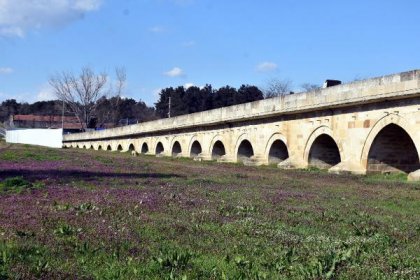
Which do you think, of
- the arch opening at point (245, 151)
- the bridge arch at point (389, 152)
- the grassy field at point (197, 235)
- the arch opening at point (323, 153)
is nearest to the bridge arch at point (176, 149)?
the arch opening at point (245, 151)

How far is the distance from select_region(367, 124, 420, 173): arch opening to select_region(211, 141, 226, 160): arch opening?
16885 millimetres

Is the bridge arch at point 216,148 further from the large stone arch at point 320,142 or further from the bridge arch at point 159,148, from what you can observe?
the bridge arch at point 159,148

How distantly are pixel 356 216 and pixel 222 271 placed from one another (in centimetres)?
459

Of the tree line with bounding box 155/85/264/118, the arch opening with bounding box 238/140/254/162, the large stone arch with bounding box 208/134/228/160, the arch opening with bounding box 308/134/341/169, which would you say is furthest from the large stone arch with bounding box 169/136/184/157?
the tree line with bounding box 155/85/264/118

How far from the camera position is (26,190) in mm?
10062

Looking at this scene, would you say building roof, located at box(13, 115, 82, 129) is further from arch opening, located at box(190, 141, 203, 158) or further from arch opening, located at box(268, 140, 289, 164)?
arch opening, located at box(268, 140, 289, 164)

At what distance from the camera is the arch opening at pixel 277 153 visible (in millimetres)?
29344

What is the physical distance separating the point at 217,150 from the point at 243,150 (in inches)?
186

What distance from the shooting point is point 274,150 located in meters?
29.5

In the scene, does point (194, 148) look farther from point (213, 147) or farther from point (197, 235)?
point (197, 235)

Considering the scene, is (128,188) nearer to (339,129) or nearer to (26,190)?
(26,190)

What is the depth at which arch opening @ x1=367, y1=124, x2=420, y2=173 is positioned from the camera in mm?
21031

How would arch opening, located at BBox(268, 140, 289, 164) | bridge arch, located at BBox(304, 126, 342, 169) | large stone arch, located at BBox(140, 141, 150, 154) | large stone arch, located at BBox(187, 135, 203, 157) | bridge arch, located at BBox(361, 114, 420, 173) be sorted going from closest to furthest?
bridge arch, located at BBox(361, 114, 420, 173), bridge arch, located at BBox(304, 126, 342, 169), arch opening, located at BBox(268, 140, 289, 164), large stone arch, located at BBox(187, 135, 203, 157), large stone arch, located at BBox(140, 141, 150, 154)

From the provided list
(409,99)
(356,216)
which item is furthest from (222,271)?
(409,99)
